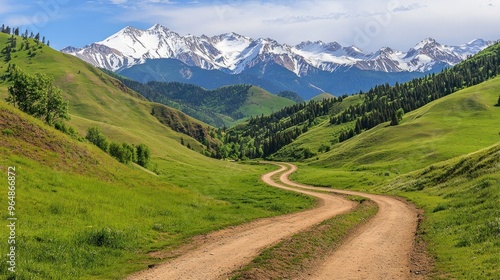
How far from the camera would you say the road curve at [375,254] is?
19.7 m

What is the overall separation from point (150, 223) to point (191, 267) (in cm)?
1103

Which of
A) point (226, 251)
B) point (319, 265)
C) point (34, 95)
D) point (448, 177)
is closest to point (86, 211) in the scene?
point (226, 251)

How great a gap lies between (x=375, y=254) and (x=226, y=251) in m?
9.75

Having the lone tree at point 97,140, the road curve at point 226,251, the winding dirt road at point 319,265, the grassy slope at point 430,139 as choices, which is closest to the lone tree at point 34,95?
the lone tree at point 97,140

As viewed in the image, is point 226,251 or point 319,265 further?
point 226,251

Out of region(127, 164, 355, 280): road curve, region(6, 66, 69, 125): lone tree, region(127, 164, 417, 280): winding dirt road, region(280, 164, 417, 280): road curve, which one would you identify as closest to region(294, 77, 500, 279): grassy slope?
region(280, 164, 417, 280): road curve

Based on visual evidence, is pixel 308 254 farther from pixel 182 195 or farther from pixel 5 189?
pixel 182 195

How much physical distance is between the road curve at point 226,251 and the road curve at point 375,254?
182 inches

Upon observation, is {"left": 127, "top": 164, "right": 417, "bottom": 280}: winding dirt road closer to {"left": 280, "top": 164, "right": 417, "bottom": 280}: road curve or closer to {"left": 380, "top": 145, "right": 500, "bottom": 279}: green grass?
{"left": 280, "top": 164, "right": 417, "bottom": 280}: road curve

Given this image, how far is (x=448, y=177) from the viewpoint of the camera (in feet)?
189

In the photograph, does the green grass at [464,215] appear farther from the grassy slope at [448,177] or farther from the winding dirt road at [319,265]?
the winding dirt road at [319,265]

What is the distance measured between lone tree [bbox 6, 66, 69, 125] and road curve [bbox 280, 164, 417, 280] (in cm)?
6600

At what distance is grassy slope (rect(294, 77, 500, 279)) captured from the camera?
2203 cm

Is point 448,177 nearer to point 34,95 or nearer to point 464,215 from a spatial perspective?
point 464,215
